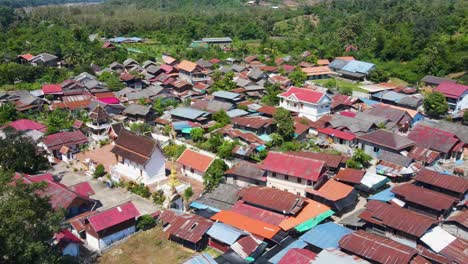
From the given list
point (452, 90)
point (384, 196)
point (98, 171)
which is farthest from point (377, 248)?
point (452, 90)

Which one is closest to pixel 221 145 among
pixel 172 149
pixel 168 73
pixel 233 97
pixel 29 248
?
pixel 172 149

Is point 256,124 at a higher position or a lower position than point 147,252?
higher

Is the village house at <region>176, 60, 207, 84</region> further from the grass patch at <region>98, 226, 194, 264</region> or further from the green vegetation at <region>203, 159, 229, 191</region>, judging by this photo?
the grass patch at <region>98, 226, 194, 264</region>

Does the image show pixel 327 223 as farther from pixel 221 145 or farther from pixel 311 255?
pixel 221 145

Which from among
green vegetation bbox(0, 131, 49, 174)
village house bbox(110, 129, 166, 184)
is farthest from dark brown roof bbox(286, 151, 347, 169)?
green vegetation bbox(0, 131, 49, 174)

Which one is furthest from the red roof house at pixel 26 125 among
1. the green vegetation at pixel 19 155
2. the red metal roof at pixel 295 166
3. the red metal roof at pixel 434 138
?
the red metal roof at pixel 434 138

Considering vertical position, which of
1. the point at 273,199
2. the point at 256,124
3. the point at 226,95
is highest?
the point at 273,199

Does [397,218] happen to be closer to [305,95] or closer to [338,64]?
[305,95]
